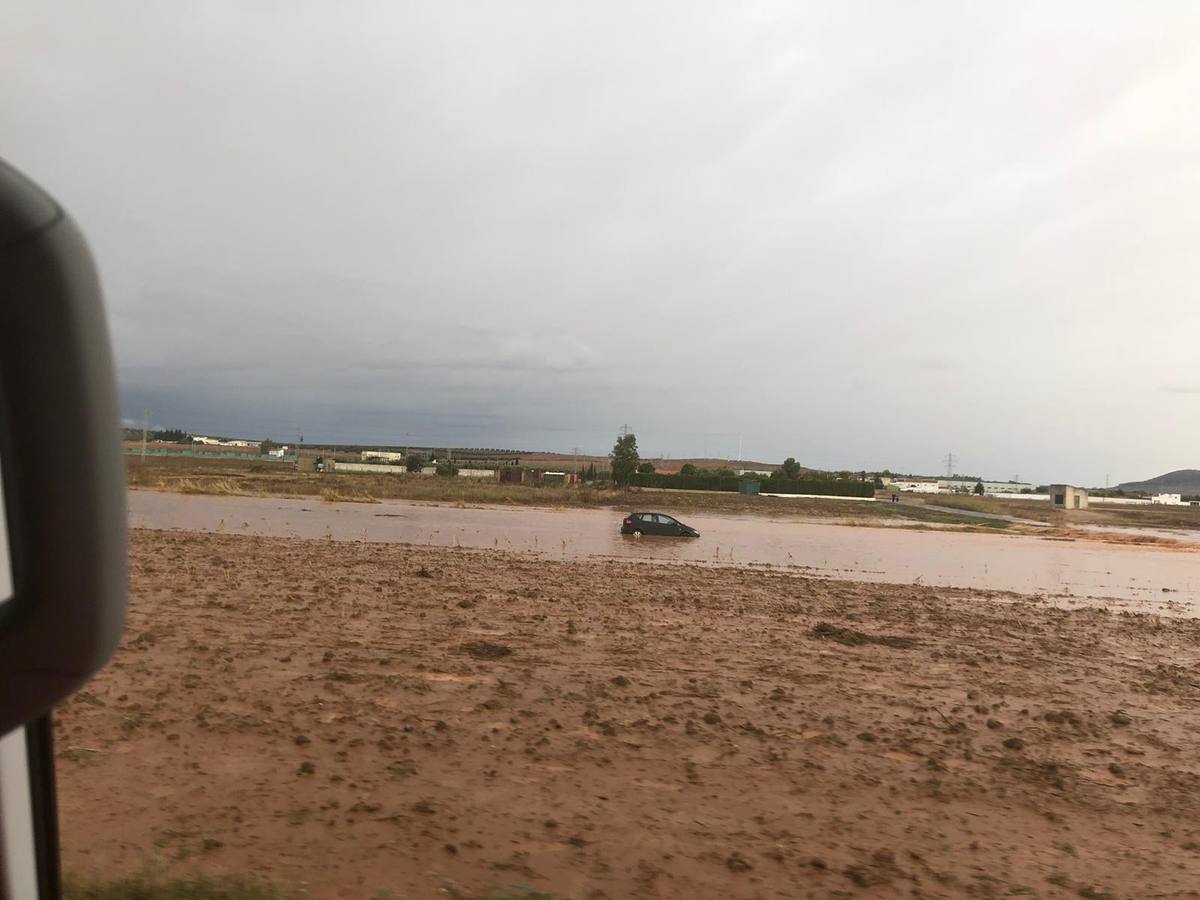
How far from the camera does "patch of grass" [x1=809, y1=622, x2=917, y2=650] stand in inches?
473

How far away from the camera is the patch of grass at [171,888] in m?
3.68

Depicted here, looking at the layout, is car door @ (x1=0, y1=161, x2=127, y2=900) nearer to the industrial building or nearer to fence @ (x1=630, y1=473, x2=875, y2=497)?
fence @ (x1=630, y1=473, x2=875, y2=497)

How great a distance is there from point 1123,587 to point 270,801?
25389mm

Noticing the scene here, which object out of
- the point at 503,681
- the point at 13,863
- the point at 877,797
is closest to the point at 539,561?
A: the point at 503,681

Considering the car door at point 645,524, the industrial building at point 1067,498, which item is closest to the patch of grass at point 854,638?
the car door at point 645,524

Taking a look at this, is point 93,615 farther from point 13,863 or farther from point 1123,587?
point 1123,587

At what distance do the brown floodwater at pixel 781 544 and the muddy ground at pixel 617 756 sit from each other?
11.2 m

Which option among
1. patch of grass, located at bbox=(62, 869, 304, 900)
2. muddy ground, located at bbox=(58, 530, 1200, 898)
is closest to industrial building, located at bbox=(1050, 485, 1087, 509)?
muddy ground, located at bbox=(58, 530, 1200, 898)

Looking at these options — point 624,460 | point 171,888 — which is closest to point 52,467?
point 171,888

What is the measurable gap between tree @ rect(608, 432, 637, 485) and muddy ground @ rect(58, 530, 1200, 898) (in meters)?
76.4

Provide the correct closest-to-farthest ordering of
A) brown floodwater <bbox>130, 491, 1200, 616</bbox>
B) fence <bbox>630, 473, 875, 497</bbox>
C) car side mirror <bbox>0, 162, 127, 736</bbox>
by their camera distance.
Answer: car side mirror <bbox>0, 162, 127, 736</bbox>
brown floodwater <bbox>130, 491, 1200, 616</bbox>
fence <bbox>630, 473, 875, 497</bbox>

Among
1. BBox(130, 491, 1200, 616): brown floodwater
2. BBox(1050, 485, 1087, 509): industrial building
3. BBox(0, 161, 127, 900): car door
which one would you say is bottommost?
BBox(1050, 485, 1087, 509): industrial building

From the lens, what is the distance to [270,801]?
17.0ft

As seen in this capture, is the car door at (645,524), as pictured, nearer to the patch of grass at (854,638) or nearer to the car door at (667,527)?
the car door at (667,527)
